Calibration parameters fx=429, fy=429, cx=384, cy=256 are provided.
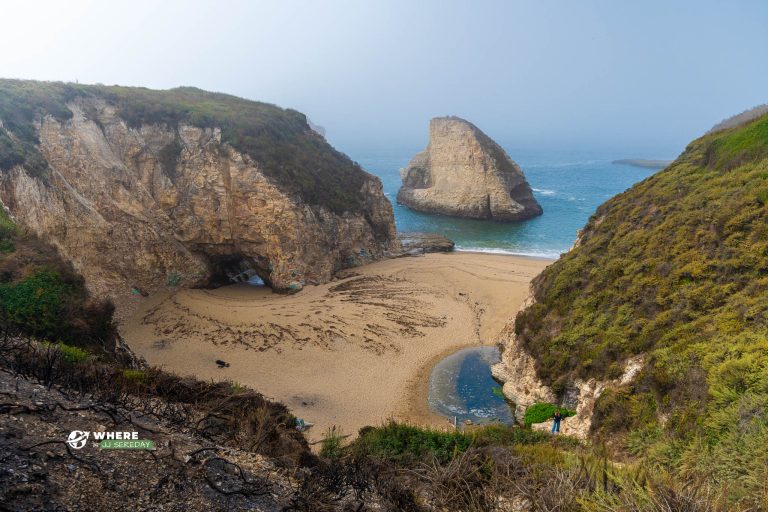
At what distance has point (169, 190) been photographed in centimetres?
2503

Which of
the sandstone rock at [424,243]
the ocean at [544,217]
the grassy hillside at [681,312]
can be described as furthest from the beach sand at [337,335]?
the ocean at [544,217]

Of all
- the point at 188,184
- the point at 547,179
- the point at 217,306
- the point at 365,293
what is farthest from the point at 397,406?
the point at 547,179

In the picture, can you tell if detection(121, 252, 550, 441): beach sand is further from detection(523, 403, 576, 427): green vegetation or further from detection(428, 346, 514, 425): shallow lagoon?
detection(523, 403, 576, 427): green vegetation

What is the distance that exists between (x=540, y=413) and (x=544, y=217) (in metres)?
41.7

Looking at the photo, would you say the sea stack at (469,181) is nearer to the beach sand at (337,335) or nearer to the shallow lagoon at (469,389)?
the beach sand at (337,335)

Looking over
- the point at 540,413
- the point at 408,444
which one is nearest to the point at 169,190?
the point at 408,444

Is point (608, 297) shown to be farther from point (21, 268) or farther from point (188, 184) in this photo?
point (188, 184)

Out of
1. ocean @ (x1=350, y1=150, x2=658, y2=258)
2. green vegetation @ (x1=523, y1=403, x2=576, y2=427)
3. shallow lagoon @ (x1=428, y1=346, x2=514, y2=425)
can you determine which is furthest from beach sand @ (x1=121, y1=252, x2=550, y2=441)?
ocean @ (x1=350, y1=150, x2=658, y2=258)

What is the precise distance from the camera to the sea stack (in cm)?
5144

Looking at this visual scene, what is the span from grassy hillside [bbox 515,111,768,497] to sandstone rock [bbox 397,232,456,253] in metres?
18.5

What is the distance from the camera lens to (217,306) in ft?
74.9

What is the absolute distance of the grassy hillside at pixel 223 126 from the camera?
20.9m

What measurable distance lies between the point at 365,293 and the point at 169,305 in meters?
10.6

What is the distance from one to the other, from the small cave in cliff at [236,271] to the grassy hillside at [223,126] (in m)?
5.35
